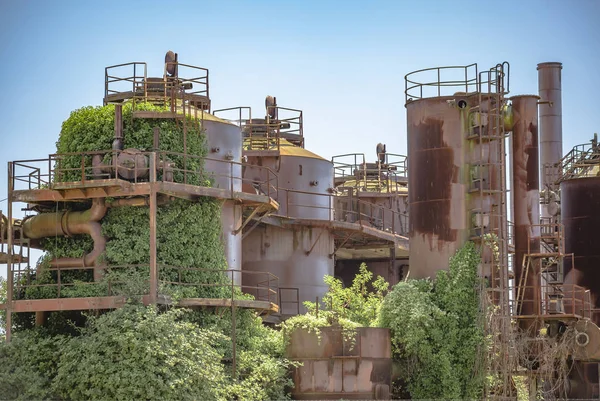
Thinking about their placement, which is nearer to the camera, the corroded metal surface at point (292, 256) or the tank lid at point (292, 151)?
the corroded metal surface at point (292, 256)

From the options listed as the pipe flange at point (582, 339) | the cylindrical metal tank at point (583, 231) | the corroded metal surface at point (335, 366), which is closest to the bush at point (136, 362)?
the corroded metal surface at point (335, 366)

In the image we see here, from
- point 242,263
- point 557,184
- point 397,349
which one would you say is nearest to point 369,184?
point 557,184

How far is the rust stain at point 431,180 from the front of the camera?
41750 mm

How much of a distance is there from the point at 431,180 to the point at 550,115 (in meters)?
23.6

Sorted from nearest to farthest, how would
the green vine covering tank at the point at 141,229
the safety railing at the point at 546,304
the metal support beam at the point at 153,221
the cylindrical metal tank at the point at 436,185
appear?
the metal support beam at the point at 153,221
the green vine covering tank at the point at 141,229
the cylindrical metal tank at the point at 436,185
the safety railing at the point at 546,304

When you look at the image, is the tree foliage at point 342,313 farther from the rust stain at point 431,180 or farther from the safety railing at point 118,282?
the rust stain at point 431,180

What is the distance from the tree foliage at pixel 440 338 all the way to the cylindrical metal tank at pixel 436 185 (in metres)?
1.33

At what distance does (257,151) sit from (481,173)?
9.51 meters

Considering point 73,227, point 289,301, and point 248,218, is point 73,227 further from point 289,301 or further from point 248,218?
point 289,301

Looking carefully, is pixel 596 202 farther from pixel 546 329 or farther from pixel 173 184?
pixel 173 184

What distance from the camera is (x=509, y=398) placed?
40.2 metres

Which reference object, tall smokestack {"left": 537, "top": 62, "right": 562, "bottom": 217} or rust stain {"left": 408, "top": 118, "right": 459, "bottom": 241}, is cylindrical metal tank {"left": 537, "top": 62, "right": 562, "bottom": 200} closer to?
tall smokestack {"left": 537, "top": 62, "right": 562, "bottom": 217}

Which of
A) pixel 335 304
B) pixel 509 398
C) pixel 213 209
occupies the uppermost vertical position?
pixel 213 209

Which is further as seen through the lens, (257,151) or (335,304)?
(257,151)
